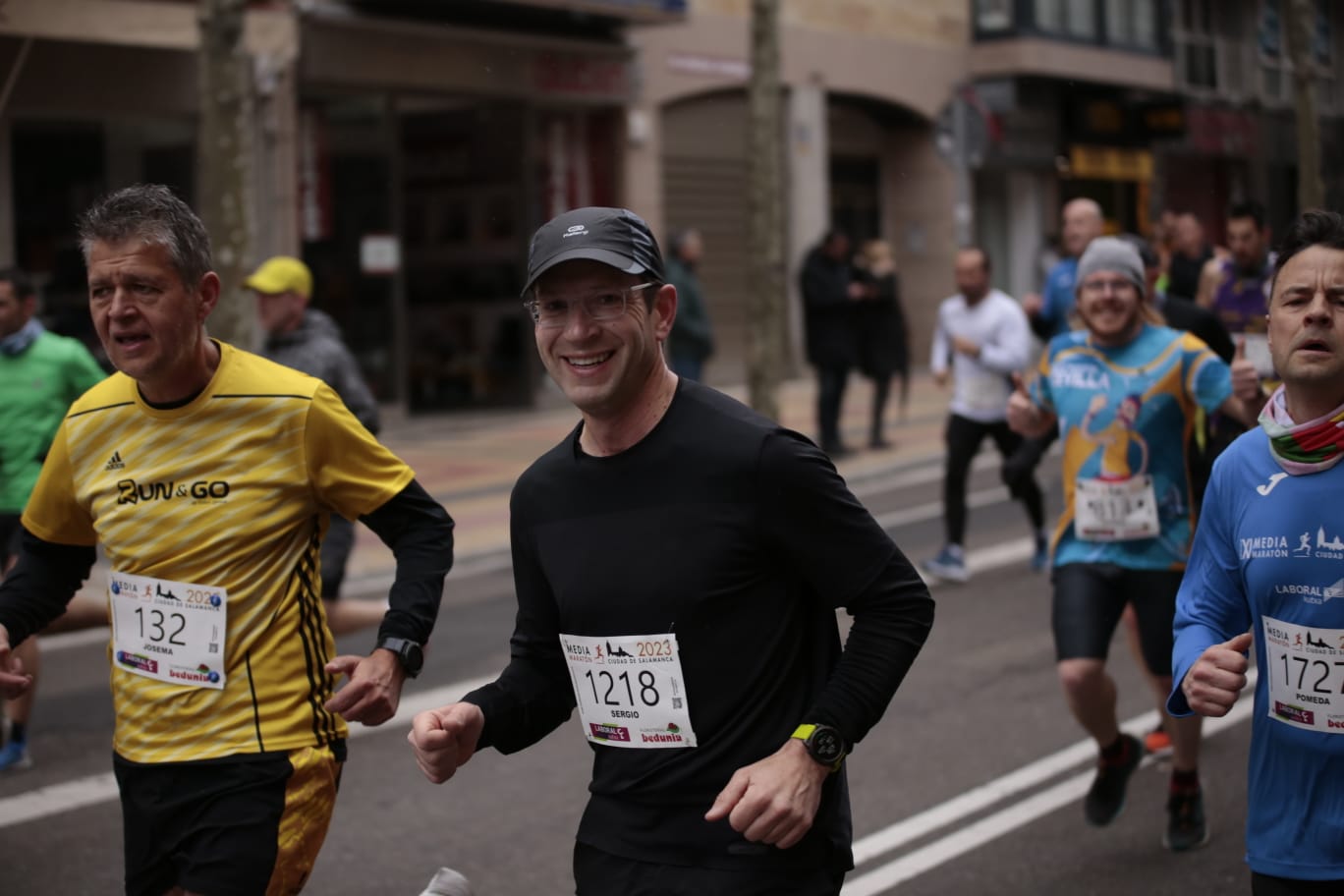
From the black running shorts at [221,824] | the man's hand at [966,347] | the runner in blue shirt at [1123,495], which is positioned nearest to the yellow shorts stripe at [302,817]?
the black running shorts at [221,824]

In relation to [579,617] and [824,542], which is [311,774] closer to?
[579,617]

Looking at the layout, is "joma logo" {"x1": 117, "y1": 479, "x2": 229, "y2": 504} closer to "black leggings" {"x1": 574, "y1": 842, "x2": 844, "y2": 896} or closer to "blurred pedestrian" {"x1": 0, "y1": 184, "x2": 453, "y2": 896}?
"blurred pedestrian" {"x1": 0, "y1": 184, "x2": 453, "y2": 896}

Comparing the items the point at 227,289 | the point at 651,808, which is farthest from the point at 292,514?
the point at 227,289

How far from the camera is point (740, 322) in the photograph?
25.0 metres

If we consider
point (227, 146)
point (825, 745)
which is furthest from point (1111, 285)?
point (227, 146)

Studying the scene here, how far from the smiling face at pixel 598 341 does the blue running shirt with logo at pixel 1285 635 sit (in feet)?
3.86

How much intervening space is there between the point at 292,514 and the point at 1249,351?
5098 millimetres

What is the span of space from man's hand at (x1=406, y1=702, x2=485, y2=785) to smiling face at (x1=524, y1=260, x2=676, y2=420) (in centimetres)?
55

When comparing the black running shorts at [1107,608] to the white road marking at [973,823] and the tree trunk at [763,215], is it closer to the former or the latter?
the white road marking at [973,823]

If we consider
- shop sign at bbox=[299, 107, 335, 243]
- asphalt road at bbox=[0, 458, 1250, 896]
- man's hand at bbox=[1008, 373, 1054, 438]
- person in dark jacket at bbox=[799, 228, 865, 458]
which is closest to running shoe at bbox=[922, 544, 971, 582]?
asphalt road at bbox=[0, 458, 1250, 896]

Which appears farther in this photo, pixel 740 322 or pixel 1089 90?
pixel 1089 90

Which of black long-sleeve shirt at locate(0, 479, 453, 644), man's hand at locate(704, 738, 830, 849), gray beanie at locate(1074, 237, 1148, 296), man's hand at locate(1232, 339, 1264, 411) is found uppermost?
gray beanie at locate(1074, 237, 1148, 296)

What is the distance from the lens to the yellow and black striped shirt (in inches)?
144

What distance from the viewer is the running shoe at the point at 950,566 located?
35.2 feet
